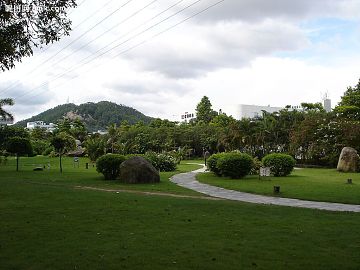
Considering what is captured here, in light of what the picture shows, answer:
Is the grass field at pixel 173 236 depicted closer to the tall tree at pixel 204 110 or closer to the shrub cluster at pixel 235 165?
the shrub cluster at pixel 235 165

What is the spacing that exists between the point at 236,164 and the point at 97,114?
117750 millimetres

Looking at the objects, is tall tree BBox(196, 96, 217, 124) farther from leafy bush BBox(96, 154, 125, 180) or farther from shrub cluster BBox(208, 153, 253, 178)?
leafy bush BBox(96, 154, 125, 180)

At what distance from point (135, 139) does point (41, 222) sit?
170 ft

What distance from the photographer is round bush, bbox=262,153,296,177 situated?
79.7ft

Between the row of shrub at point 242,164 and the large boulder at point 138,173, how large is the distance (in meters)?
4.39

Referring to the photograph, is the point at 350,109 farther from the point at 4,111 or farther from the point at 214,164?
the point at 4,111

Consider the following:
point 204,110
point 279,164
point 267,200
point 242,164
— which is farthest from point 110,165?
point 204,110

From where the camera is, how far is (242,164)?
2258cm

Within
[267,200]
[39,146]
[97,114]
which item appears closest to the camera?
[267,200]

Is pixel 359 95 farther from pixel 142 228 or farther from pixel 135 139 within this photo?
pixel 142 228

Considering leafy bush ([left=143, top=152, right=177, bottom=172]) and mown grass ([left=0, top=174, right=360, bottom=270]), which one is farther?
leafy bush ([left=143, top=152, right=177, bottom=172])

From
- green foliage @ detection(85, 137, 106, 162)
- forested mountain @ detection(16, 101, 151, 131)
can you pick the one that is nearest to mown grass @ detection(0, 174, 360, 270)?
green foliage @ detection(85, 137, 106, 162)

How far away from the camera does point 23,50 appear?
30.9ft

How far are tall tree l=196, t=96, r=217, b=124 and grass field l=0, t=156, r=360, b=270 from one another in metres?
72.5
